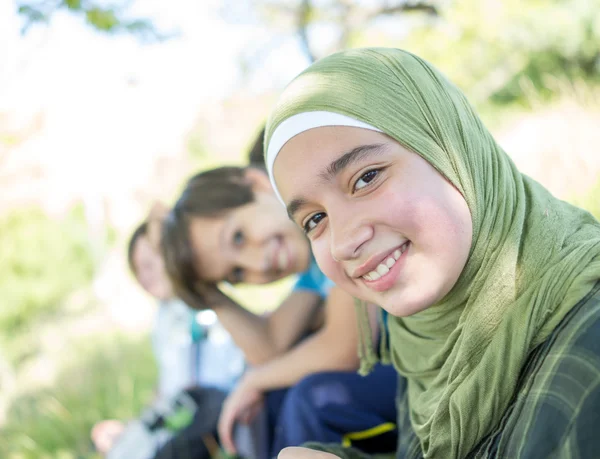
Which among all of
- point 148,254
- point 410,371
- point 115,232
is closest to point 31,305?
point 115,232

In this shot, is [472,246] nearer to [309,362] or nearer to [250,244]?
[309,362]

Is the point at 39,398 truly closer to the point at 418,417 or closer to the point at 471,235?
the point at 418,417

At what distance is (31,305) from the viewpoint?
832 cm

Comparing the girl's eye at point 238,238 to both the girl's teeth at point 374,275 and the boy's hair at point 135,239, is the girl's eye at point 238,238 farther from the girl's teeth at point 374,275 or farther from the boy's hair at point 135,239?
the girl's teeth at point 374,275

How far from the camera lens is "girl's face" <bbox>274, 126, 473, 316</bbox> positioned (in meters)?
1.25

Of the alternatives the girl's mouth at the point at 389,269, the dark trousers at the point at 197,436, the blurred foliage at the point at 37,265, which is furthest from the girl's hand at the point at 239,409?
the blurred foliage at the point at 37,265

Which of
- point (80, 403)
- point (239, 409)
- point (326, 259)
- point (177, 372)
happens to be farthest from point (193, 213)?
point (80, 403)

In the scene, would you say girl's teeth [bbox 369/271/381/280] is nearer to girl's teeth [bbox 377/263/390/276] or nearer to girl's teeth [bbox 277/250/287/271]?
girl's teeth [bbox 377/263/390/276]

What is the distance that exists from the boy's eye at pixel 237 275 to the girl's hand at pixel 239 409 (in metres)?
0.52

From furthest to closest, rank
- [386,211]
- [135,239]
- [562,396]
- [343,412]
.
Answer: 1. [135,239]
2. [343,412]
3. [386,211]
4. [562,396]

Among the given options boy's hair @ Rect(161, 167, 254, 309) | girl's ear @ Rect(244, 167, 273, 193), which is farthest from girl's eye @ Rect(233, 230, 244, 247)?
girl's ear @ Rect(244, 167, 273, 193)

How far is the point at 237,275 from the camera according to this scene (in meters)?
2.72

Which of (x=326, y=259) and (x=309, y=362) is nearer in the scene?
(x=326, y=259)

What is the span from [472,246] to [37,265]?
880 centimetres
